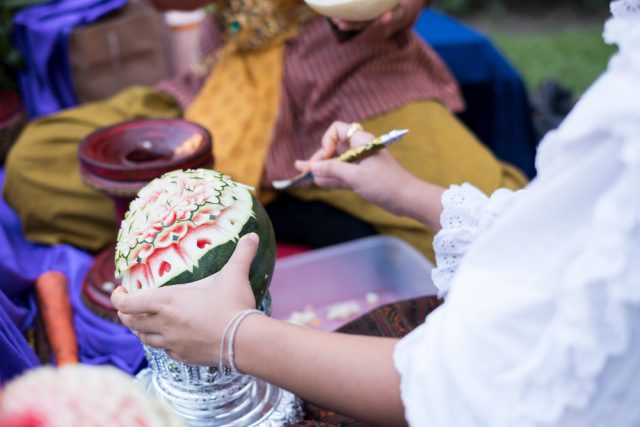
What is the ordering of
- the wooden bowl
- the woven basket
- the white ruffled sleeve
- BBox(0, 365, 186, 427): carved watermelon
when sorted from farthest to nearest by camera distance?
the woven basket
the wooden bowl
the white ruffled sleeve
BBox(0, 365, 186, 427): carved watermelon

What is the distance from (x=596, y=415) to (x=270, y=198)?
1.29 metres

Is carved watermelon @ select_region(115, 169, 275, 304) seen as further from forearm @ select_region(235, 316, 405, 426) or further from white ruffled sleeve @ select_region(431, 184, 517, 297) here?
white ruffled sleeve @ select_region(431, 184, 517, 297)

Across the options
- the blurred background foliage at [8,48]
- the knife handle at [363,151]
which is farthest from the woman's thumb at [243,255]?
the blurred background foliage at [8,48]

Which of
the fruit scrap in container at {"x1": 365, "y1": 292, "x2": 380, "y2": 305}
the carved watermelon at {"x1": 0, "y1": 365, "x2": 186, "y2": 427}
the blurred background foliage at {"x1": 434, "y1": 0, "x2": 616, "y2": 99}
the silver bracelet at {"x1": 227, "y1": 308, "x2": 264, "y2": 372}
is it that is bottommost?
the blurred background foliage at {"x1": 434, "y1": 0, "x2": 616, "y2": 99}

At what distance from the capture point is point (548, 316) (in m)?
0.65

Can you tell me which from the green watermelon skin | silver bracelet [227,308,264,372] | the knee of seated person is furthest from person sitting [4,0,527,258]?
silver bracelet [227,308,264,372]

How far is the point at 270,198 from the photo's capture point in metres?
1.86

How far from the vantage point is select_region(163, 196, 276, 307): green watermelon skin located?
0.96 meters

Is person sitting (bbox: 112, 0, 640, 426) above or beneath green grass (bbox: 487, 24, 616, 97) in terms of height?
above

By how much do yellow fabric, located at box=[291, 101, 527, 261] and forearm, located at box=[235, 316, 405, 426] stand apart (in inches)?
35.7

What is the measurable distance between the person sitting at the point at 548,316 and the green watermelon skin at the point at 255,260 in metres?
0.16

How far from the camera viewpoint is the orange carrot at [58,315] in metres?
1.54

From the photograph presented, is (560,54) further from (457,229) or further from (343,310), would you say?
(457,229)

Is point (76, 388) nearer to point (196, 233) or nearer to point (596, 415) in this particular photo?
point (196, 233)
